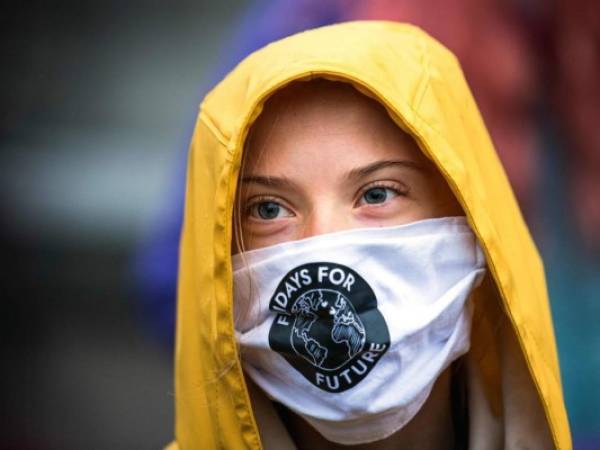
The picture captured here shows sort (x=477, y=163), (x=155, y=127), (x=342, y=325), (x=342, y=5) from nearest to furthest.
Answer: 1. (x=342, y=325)
2. (x=477, y=163)
3. (x=342, y=5)
4. (x=155, y=127)

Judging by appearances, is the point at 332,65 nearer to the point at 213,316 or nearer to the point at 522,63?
the point at 213,316

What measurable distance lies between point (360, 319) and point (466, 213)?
325mm

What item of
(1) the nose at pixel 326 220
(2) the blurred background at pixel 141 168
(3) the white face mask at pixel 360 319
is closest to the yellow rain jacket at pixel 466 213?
(3) the white face mask at pixel 360 319

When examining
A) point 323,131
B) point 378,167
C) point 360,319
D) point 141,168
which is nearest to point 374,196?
point 378,167

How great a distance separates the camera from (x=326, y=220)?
2314 mm

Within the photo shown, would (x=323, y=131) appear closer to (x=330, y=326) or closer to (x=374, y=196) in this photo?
(x=374, y=196)

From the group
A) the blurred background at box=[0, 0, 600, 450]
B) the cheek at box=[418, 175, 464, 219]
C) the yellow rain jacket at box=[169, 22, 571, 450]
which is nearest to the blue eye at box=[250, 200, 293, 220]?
the yellow rain jacket at box=[169, 22, 571, 450]

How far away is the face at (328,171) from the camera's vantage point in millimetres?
2330

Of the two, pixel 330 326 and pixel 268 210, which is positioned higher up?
pixel 268 210

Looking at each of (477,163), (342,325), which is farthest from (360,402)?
(477,163)

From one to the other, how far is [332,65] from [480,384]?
2.68ft

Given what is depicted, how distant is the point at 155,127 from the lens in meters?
5.50

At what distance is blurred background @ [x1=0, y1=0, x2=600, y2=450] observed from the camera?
410cm

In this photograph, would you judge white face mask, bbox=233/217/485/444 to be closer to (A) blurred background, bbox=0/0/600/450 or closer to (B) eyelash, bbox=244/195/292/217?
(B) eyelash, bbox=244/195/292/217
